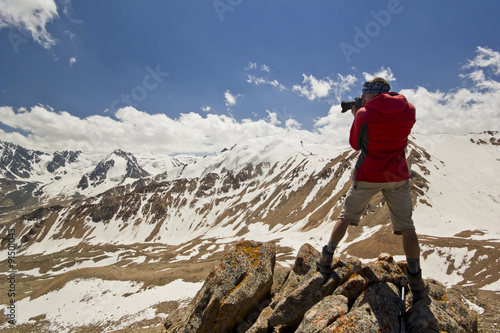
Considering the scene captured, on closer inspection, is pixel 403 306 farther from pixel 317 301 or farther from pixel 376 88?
pixel 376 88

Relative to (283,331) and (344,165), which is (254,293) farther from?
(344,165)

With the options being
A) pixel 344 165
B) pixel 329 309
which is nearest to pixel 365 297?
pixel 329 309

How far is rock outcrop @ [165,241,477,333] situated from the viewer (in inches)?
229

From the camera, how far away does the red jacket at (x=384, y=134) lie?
5.95 m

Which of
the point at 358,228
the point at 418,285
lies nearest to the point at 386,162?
the point at 418,285

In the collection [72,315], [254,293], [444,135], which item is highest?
[444,135]

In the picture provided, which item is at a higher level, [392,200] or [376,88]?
[376,88]

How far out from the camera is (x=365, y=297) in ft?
21.0

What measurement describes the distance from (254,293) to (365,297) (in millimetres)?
4332

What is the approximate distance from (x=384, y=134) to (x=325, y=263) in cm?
419

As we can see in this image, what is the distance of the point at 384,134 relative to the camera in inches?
238

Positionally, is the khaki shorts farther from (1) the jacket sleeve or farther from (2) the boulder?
(2) the boulder

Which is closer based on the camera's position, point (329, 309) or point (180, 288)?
point (329, 309)

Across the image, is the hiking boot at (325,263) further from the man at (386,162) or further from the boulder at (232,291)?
the boulder at (232,291)
